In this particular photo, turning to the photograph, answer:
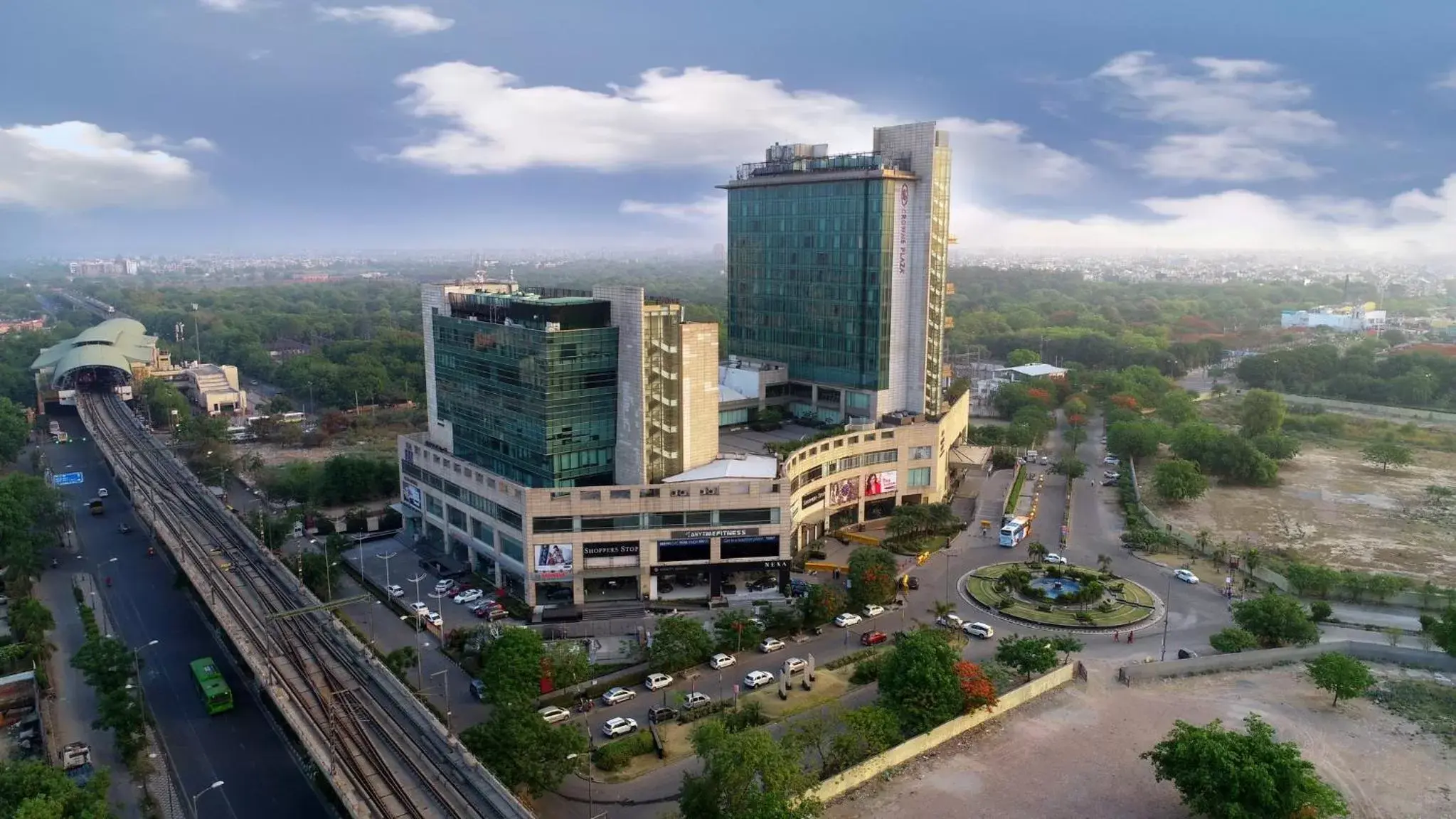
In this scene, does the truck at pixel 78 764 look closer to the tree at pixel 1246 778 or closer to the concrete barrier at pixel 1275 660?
the tree at pixel 1246 778

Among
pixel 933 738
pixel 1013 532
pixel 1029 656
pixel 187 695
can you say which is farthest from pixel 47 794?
pixel 1013 532

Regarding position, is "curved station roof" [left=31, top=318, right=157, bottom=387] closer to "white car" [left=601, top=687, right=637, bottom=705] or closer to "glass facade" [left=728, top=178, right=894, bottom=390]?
"glass facade" [left=728, top=178, right=894, bottom=390]

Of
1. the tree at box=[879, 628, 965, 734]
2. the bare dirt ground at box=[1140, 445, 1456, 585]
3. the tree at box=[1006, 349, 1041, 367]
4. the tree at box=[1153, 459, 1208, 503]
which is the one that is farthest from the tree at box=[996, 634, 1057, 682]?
the tree at box=[1006, 349, 1041, 367]

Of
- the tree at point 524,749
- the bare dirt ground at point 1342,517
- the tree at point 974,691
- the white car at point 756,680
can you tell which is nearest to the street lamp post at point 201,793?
the tree at point 524,749

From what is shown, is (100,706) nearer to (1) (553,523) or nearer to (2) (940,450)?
(1) (553,523)

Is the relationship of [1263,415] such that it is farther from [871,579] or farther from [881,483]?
[871,579]
